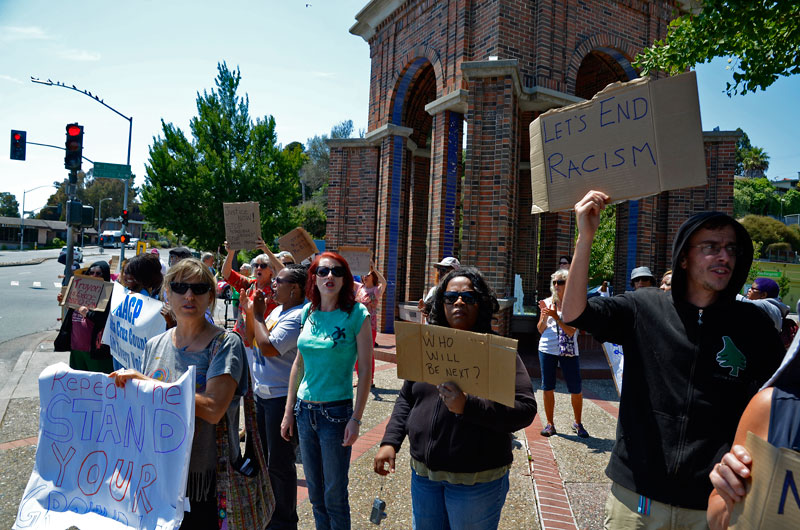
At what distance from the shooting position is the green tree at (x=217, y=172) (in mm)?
A: 21062

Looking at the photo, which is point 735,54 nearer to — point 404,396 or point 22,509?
point 404,396

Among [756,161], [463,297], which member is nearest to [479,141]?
[463,297]

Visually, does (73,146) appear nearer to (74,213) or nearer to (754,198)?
(74,213)

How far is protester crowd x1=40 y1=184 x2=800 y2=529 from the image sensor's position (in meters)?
1.70

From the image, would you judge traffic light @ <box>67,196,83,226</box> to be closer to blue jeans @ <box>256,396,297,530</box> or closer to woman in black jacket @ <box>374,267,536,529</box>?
blue jeans @ <box>256,396,297,530</box>

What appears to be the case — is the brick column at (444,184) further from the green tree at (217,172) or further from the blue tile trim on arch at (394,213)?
the green tree at (217,172)

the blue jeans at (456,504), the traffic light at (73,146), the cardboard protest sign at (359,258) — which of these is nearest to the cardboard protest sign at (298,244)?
Result: the cardboard protest sign at (359,258)

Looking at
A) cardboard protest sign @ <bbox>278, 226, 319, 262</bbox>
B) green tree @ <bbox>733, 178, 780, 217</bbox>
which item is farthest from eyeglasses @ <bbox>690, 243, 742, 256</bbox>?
green tree @ <bbox>733, 178, 780, 217</bbox>

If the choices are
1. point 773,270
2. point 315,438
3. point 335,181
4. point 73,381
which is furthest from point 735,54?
point 773,270

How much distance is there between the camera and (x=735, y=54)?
5555 millimetres

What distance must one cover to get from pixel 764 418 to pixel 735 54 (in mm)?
5874

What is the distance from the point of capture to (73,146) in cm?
1105

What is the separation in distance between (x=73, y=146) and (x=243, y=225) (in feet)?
25.4

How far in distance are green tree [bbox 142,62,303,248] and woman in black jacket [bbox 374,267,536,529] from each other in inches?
806
